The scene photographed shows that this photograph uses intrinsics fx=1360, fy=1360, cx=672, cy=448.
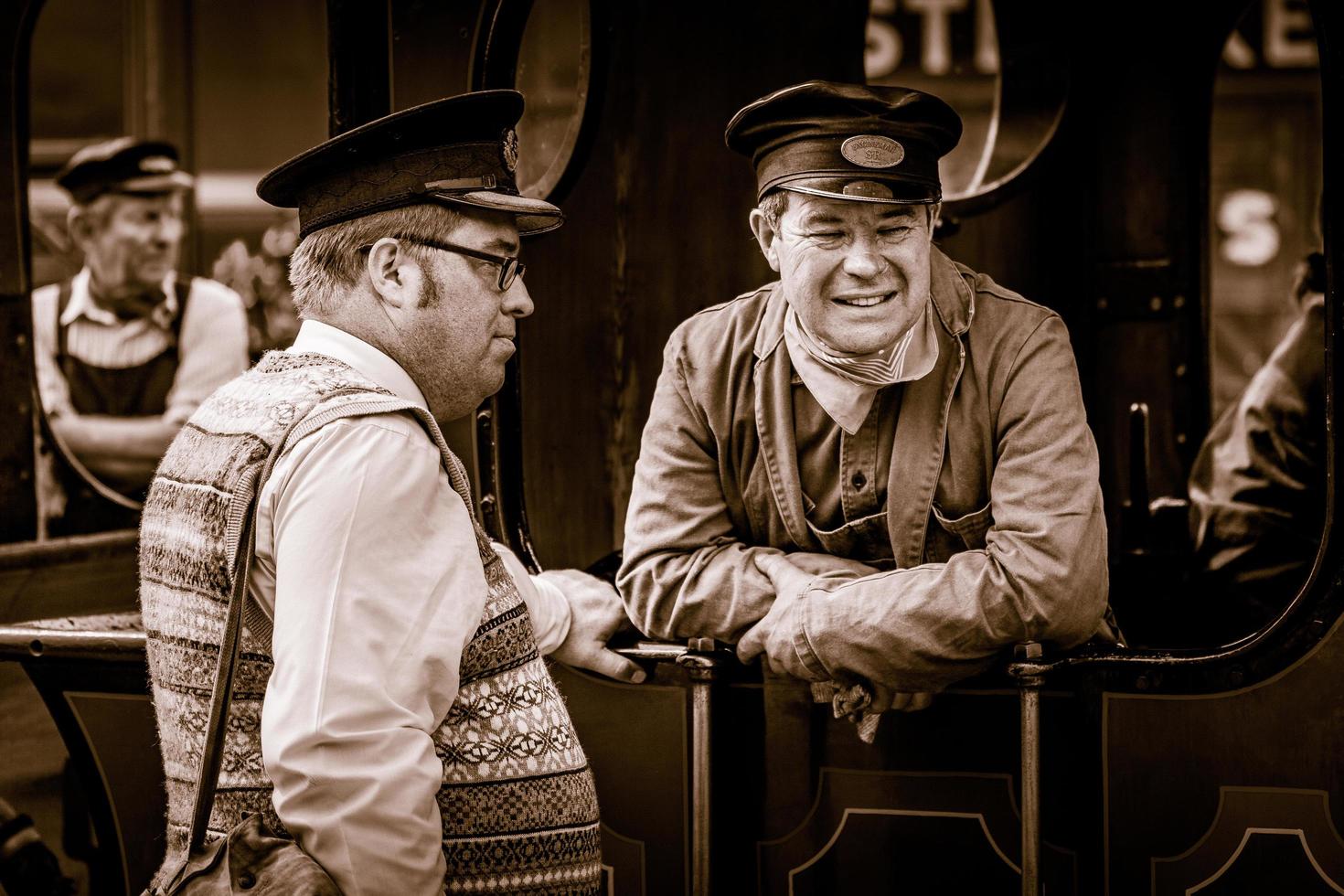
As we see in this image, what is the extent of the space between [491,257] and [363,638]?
1.96ft

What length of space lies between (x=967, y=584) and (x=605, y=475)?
144 cm

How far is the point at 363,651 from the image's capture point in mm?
1485

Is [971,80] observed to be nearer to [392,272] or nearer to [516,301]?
[516,301]

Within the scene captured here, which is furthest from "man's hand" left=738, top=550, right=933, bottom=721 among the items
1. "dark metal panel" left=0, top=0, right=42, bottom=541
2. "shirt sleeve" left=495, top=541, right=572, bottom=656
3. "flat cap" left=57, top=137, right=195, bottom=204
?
"flat cap" left=57, top=137, right=195, bottom=204

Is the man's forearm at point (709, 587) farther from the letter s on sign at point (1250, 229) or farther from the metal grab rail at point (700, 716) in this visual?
the letter s on sign at point (1250, 229)

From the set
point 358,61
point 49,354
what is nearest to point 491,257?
point 358,61

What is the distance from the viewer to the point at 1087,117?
3.59m

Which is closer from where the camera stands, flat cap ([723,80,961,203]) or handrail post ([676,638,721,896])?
flat cap ([723,80,961,203])

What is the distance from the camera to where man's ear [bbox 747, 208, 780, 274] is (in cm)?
225

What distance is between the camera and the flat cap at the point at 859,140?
2119 millimetres

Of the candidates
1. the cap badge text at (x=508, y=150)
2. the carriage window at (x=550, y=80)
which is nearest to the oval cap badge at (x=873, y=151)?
the cap badge text at (x=508, y=150)

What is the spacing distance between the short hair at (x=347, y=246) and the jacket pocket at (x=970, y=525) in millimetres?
925

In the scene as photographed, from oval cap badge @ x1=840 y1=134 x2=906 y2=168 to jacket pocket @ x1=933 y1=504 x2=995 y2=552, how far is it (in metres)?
0.56

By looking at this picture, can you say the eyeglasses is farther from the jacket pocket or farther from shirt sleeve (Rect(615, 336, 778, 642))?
the jacket pocket
